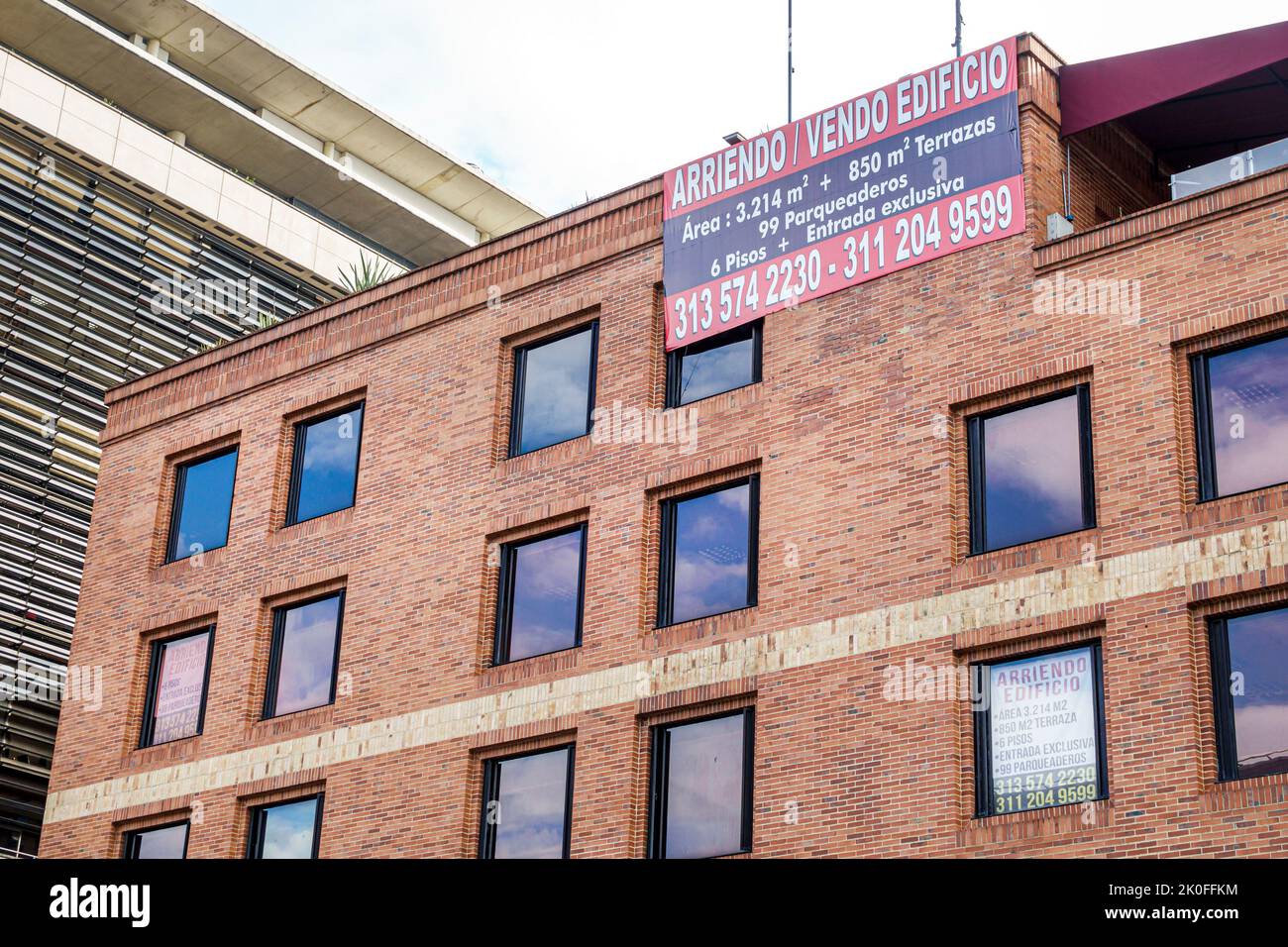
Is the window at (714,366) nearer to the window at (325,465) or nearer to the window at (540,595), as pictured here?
the window at (540,595)

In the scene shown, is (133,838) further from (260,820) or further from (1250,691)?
(1250,691)

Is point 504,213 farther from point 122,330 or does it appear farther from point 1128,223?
point 1128,223

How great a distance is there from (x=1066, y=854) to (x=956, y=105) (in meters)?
10.4

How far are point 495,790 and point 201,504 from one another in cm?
911

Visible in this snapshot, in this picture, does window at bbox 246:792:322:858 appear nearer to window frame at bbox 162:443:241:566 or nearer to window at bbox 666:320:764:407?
window frame at bbox 162:443:241:566

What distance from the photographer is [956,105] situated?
88.1 feet

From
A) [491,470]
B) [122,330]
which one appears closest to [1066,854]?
[491,470]

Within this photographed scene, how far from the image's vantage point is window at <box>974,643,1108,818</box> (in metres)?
23.1

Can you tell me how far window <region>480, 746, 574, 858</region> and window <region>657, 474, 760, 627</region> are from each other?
262 cm

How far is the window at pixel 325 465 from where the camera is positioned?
32188 millimetres

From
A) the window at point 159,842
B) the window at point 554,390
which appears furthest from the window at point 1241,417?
the window at point 159,842

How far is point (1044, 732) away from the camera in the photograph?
23.5m

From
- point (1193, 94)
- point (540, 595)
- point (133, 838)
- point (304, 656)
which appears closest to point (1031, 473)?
point (1193, 94)

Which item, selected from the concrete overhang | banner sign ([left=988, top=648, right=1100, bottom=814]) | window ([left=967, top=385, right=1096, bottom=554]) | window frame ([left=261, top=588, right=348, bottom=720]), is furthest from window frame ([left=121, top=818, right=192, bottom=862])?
the concrete overhang
